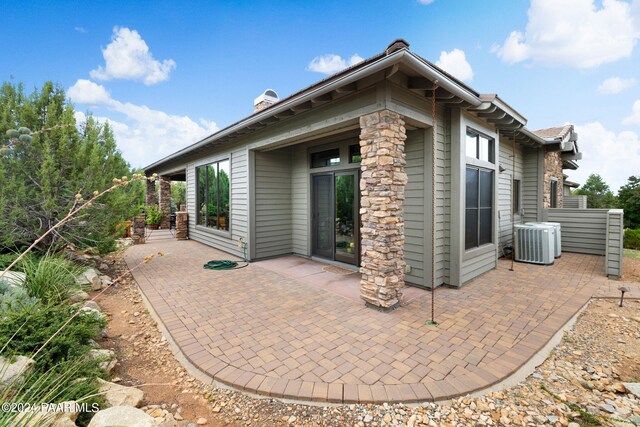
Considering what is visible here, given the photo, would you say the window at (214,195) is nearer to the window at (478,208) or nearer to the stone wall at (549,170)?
the window at (478,208)

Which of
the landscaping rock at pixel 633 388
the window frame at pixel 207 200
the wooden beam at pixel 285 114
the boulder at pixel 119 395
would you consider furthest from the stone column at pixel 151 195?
the landscaping rock at pixel 633 388

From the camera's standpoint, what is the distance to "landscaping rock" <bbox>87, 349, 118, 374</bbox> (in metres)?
2.27

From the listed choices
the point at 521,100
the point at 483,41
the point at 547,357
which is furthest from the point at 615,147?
the point at 547,357

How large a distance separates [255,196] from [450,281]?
4573mm

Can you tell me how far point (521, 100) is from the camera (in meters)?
13.1

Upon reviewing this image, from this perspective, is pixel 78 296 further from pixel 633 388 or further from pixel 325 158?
pixel 633 388

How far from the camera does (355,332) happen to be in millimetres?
3107

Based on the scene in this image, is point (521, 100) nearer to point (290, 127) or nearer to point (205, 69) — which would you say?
point (290, 127)

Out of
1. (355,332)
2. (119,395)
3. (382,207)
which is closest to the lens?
(119,395)

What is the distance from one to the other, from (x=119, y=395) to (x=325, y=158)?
5316mm

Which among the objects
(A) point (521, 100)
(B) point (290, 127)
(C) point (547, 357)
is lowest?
(C) point (547, 357)

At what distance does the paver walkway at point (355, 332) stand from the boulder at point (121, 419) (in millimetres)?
786

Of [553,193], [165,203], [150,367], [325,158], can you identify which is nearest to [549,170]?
[553,193]

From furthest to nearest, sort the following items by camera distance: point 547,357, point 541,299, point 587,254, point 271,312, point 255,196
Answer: point 587,254, point 255,196, point 541,299, point 271,312, point 547,357
